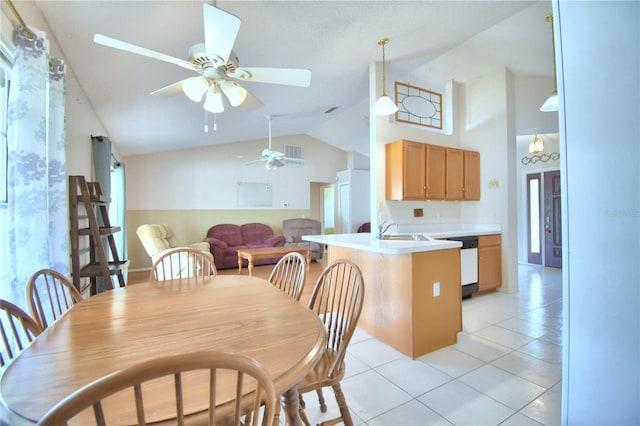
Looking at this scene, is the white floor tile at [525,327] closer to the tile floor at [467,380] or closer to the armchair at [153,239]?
the tile floor at [467,380]

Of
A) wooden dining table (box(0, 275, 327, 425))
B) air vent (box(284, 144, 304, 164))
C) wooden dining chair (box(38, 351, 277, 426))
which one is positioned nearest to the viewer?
wooden dining chair (box(38, 351, 277, 426))

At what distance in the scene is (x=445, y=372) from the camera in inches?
78.7

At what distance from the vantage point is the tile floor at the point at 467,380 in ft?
5.20

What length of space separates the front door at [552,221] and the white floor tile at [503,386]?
15.5 feet

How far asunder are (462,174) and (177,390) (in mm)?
4328

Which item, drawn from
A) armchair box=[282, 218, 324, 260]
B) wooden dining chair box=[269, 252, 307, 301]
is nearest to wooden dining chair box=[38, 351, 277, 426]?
wooden dining chair box=[269, 252, 307, 301]

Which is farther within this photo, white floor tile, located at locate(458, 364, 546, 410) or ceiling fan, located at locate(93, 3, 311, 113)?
white floor tile, located at locate(458, 364, 546, 410)

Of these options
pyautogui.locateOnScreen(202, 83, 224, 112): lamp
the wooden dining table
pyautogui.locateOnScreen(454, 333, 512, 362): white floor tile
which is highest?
pyautogui.locateOnScreen(202, 83, 224, 112): lamp

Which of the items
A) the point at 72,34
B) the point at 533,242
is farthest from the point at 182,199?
the point at 533,242

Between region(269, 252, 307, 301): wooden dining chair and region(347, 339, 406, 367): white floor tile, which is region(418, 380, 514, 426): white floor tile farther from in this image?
region(269, 252, 307, 301): wooden dining chair

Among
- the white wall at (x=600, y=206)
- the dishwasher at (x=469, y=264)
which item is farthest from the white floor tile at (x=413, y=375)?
the dishwasher at (x=469, y=264)

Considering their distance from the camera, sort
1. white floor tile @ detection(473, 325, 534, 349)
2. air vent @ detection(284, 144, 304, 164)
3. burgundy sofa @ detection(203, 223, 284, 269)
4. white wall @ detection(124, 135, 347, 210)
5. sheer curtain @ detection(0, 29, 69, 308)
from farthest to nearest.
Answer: air vent @ detection(284, 144, 304, 164) → white wall @ detection(124, 135, 347, 210) → burgundy sofa @ detection(203, 223, 284, 269) → white floor tile @ detection(473, 325, 534, 349) → sheer curtain @ detection(0, 29, 69, 308)

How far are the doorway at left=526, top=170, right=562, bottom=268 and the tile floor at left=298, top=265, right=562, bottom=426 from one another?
330cm

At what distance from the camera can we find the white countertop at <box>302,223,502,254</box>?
217 cm
